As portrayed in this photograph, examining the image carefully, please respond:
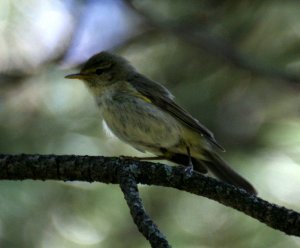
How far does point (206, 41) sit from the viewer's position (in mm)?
4203

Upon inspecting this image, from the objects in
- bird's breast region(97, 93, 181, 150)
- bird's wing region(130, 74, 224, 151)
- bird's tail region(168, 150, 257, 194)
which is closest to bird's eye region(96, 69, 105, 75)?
bird's wing region(130, 74, 224, 151)

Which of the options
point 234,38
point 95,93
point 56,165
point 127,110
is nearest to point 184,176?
point 56,165

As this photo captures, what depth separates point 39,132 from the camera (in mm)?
3910

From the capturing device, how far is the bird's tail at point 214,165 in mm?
4056

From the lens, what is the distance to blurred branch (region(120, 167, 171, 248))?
193 cm

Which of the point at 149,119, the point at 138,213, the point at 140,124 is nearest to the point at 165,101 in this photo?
the point at 149,119

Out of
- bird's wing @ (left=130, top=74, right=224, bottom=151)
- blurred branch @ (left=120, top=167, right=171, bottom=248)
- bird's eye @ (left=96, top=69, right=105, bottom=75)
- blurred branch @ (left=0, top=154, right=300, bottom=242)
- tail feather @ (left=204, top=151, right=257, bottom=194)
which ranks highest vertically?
bird's eye @ (left=96, top=69, right=105, bottom=75)

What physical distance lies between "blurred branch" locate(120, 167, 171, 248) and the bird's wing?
4.64ft

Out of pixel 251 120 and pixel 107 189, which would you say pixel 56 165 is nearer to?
pixel 107 189

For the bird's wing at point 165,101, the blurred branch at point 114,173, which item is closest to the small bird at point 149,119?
the bird's wing at point 165,101

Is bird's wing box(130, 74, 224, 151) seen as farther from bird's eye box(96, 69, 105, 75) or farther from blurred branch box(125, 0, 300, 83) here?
blurred branch box(125, 0, 300, 83)

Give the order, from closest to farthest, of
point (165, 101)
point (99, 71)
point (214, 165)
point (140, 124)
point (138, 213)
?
point (138, 213) → point (140, 124) → point (165, 101) → point (214, 165) → point (99, 71)

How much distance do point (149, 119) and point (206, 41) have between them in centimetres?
76

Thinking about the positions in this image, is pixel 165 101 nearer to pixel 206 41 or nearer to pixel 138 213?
pixel 206 41
